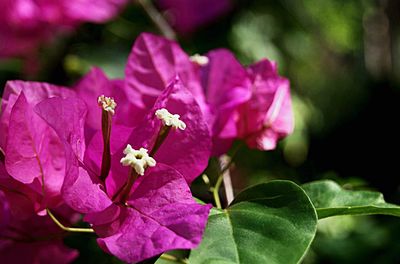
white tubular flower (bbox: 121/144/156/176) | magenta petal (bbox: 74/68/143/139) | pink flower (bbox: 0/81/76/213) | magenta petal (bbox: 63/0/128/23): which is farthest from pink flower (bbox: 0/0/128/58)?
white tubular flower (bbox: 121/144/156/176)

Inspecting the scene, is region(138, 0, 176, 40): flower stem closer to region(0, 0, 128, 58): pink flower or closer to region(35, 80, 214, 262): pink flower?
region(0, 0, 128, 58): pink flower

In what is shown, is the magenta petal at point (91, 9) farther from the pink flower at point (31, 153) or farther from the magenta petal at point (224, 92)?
the pink flower at point (31, 153)

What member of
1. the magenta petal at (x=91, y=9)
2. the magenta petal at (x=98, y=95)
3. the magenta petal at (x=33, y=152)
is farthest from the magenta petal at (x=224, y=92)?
the magenta petal at (x=91, y=9)

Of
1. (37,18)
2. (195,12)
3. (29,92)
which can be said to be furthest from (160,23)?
(29,92)

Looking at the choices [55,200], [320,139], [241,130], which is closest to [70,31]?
[320,139]

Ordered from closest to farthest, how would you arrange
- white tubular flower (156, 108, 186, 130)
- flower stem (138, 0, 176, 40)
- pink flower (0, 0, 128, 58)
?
white tubular flower (156, 108, 186, 130) < pink flower (0, 0, 128, 58) < flower stem (138, 0, 176, 40)
